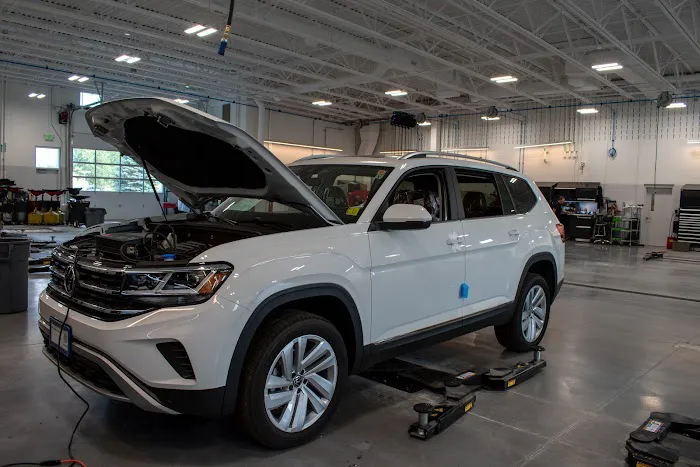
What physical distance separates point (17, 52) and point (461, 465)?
16938 mm

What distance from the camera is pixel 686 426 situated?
306 centimetres

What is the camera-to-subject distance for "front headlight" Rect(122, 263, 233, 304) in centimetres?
233

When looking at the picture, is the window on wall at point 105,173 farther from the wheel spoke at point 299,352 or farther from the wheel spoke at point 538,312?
the wheel spoke at point 299,352

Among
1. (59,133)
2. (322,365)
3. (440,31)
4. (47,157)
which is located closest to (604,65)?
(440,31)

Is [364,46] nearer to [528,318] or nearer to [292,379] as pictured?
[528,318]

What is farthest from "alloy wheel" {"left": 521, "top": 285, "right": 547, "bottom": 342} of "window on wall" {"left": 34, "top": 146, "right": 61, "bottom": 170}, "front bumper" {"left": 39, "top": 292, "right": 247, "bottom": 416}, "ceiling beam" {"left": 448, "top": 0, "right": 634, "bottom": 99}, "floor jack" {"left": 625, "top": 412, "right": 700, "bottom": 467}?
"window on wall" {"left": 34, "top": 146, "right": 61, "bottom": 170}

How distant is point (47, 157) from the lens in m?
21.0

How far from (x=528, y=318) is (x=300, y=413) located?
8.61 feet

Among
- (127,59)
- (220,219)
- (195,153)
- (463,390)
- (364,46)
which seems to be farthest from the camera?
(127,59)

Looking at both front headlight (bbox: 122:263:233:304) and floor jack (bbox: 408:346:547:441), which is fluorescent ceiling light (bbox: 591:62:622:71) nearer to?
floor jack (bbox: 408:346:547:441)

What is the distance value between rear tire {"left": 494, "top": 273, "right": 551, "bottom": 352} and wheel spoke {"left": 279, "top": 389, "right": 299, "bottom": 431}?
2.34 metres

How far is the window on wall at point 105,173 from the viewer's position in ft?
71.8

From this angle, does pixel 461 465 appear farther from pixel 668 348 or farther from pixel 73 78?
pixel 73 78

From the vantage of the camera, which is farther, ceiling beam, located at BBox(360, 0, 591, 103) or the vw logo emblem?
ceiling beam, located at BBox(360, 0, 591, 103)
